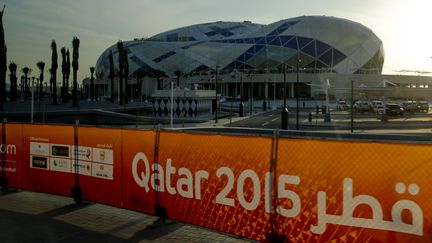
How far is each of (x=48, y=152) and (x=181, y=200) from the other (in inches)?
166

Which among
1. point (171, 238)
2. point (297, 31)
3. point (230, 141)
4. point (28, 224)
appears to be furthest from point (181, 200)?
point (297, 31)

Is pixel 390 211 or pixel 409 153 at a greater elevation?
pixel 409 153

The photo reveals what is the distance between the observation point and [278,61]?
111 meters

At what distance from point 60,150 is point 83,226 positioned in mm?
2600

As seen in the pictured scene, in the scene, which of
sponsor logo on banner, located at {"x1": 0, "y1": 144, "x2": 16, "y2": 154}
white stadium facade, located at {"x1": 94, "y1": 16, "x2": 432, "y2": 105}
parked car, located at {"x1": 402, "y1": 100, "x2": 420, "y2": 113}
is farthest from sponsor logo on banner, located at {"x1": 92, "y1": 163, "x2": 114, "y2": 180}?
white stadium facade, located at {"x1": 94, "y1": 16, "x2": 432, "y2": 105}

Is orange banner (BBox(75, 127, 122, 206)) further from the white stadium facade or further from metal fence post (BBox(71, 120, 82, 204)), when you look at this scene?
the white stadium facade

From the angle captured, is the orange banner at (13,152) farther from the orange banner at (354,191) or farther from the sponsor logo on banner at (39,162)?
the orange banner at (354,191)

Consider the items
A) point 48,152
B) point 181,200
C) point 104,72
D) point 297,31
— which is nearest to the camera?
point 181,200

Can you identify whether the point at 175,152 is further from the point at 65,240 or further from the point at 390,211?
the point at 390,211

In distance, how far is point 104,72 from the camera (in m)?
145

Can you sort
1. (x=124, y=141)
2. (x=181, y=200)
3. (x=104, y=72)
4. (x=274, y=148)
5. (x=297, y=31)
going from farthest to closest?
1. (x=104, y=72)
2. (x=297, y=31)
3. (x=124, y=141)
4. (x=181, y=200)
5. (x=274, y=148)

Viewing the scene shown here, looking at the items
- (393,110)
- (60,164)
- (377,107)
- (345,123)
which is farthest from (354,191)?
(377,107)

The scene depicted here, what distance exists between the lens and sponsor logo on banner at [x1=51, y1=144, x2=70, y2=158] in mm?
10505

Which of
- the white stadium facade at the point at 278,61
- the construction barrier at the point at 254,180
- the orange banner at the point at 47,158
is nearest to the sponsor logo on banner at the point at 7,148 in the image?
the orange banner at the point at 47,158
